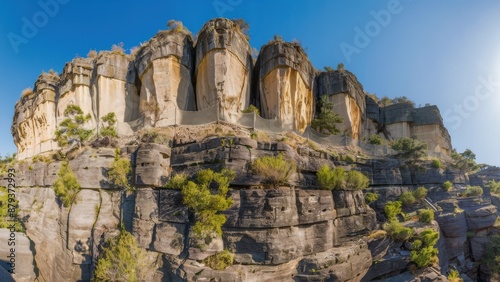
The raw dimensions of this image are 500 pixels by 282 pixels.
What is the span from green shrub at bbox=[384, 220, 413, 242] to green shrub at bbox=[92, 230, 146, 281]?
1446cm

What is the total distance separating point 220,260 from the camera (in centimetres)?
1016

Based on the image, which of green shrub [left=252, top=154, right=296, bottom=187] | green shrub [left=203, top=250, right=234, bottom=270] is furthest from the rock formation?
green shrub [left=252, top=154, right=296, bottom=187]

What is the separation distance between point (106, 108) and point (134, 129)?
11.5 feet

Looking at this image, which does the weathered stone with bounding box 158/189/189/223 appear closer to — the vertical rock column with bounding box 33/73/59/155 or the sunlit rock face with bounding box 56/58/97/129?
the sunlit rock face with bounding box 56/58/97/129

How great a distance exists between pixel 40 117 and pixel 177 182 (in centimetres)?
2116

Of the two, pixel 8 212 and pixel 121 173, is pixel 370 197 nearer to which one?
pixel 121 173

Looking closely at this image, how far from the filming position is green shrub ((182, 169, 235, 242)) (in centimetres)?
1040

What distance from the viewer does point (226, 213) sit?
10969 mm

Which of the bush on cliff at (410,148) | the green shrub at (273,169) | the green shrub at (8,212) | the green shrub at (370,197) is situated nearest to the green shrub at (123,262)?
the green shrub at (273,169)

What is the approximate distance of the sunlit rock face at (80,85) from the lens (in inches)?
746

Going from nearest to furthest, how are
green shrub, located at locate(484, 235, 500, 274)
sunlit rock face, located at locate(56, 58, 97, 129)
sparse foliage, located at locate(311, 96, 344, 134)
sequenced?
green shrub, located at locate(484, 235, 500, 274) < sunlit rock face, located at locate(56, 58, 97, 129) < sparse foliage, located at locate(311, 96, 344, 134)

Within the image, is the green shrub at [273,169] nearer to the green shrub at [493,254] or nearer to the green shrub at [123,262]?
the green shrub at [123,262]

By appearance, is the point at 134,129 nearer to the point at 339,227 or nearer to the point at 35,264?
the point at 35,264

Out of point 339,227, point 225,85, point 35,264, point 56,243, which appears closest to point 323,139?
point 339,227
